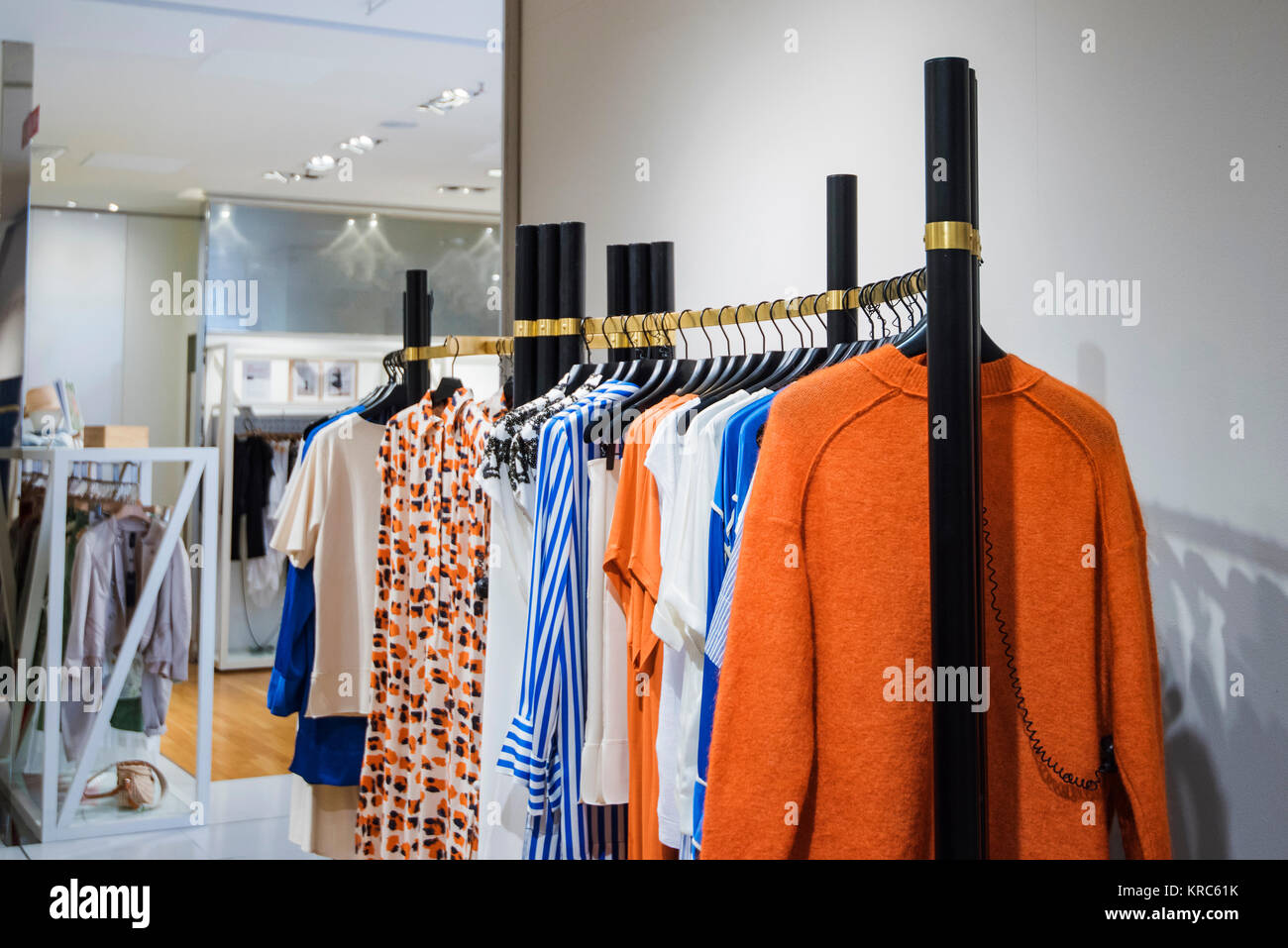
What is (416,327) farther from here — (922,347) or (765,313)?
(922,347)

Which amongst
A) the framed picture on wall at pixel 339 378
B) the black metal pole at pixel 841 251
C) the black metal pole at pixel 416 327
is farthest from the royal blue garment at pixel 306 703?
the black metal pole at pixel 841 251

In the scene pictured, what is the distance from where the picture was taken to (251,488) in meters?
3.29

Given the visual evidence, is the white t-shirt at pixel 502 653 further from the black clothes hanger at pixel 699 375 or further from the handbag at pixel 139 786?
the handbag at pixel 139 786

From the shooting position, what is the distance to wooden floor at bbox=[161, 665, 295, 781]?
130 inches

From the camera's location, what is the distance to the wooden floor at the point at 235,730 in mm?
3301

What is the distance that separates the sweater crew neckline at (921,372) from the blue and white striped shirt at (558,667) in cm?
68

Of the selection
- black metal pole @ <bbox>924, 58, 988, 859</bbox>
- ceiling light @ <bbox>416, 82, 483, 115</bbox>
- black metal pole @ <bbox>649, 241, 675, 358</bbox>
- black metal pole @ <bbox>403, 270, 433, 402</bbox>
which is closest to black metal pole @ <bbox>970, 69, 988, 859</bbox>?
black metal pole @ <bbox>924, 58, 988, 859</bbox>

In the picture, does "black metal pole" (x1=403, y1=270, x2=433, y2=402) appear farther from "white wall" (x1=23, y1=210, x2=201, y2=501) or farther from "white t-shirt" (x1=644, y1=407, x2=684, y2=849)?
"white t-shirt" (x1=644, y1=407, x2=684, y2=849)

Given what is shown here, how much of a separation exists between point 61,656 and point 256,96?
182cm

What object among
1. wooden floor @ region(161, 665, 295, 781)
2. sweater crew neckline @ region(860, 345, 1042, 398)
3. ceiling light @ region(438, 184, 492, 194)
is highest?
ceiling light @ region(438, 184, 492, 194)

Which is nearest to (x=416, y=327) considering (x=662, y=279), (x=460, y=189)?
(x=460, y=189)

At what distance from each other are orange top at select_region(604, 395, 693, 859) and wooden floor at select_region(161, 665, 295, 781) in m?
1.79
